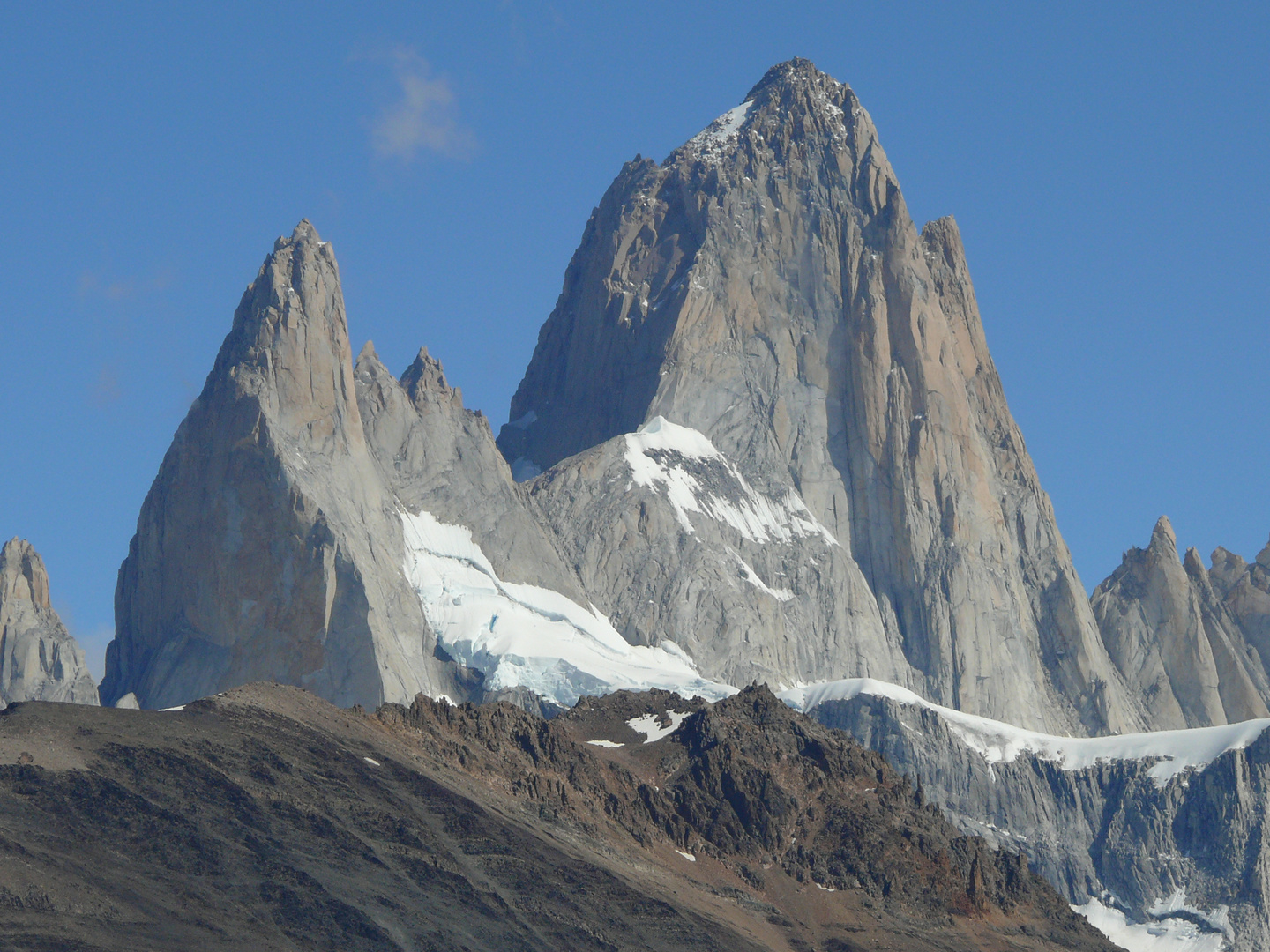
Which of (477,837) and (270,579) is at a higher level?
(270,579)

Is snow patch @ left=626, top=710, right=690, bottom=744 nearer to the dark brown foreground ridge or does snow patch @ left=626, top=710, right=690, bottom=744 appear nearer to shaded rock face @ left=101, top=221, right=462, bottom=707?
the dark brown foreground ridge

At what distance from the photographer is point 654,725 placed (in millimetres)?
169500

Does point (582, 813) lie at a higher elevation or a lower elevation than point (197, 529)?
lower

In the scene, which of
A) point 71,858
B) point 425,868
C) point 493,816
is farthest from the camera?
point 493,816

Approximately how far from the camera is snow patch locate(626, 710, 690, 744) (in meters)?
167

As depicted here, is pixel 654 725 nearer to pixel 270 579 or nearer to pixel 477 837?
pixel 270 579

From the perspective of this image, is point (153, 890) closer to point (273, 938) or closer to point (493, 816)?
point (273, 938)

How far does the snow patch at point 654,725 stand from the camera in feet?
548

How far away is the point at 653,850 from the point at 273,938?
139 feet

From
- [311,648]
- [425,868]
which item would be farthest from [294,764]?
[311,648]

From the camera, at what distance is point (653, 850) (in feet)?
473

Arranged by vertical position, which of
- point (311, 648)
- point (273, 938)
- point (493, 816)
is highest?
point (311, 648)

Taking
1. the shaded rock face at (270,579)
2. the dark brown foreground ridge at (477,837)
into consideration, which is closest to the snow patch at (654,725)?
the dark brown foreground ridge at (477,837)

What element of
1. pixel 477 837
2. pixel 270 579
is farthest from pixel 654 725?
pixel 477 837
